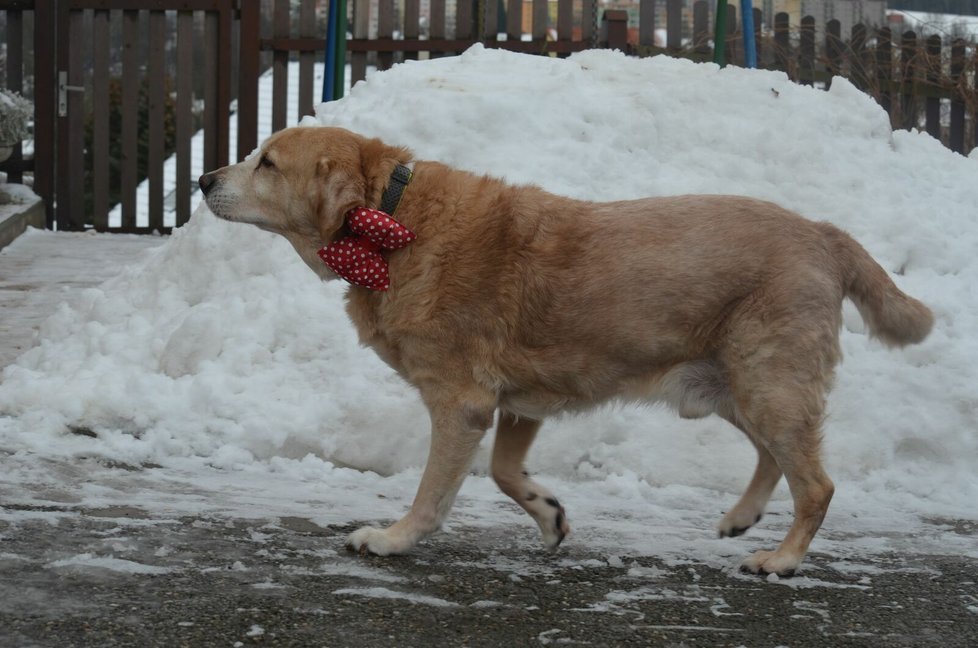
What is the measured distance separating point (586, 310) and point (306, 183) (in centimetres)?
107

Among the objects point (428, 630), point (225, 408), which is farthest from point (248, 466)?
point (428, 630)

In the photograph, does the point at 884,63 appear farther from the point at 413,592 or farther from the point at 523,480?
the point at 413,592

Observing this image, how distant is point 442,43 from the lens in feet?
38.1

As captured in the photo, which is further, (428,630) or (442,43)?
(442,43)

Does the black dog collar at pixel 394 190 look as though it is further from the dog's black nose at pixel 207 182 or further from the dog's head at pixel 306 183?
the dog's black nose at pixel 207 182

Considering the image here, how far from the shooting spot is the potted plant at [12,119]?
10383 mm

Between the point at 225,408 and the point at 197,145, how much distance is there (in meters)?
11.4

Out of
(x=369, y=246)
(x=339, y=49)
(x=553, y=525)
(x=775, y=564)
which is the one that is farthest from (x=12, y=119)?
(x=775, y=564)

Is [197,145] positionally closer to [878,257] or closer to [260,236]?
[260,236]

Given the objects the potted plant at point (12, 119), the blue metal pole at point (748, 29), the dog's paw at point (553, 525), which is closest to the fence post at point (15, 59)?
the potted plant at point (12, 119)

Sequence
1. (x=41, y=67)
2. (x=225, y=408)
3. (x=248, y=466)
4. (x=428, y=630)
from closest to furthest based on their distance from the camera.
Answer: (x=428, y=630) → (x=248, y=466) → (x=225, y=408) → (x=41, y=67)

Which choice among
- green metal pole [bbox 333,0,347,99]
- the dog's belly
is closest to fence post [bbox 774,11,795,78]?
green metal pole [bbox 333,0,347,99]

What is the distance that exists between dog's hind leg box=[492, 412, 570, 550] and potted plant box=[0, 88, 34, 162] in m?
7.41

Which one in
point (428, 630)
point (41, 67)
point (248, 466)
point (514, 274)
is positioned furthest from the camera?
point (41, 67)
